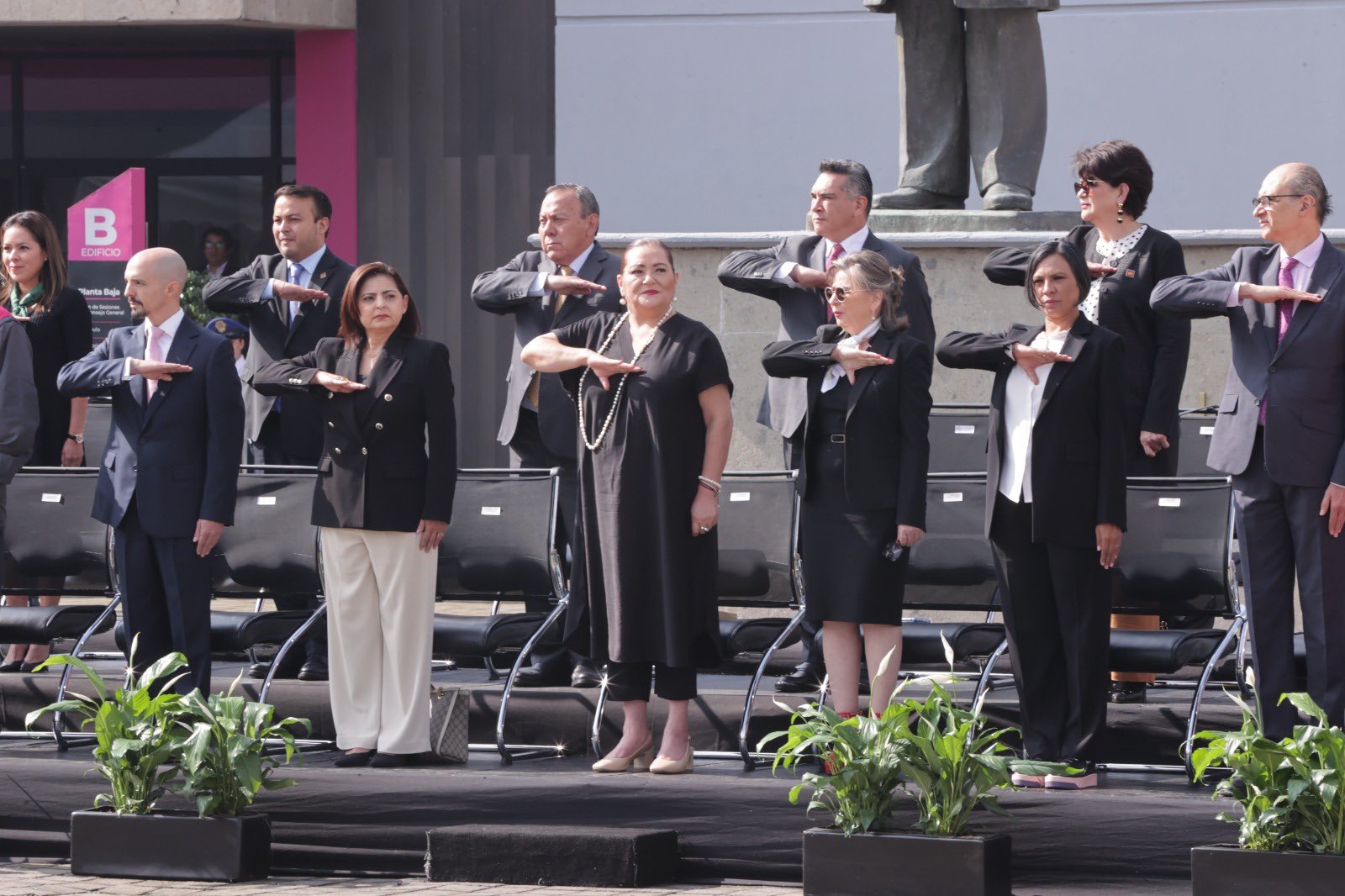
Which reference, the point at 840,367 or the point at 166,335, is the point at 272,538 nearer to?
the point at 166,335

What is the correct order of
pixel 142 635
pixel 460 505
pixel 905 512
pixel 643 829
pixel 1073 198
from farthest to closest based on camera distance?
pixel 1073 198 < pixel 460 505 < pixel 142 635 < pixel 905 512 < pixel 643 829

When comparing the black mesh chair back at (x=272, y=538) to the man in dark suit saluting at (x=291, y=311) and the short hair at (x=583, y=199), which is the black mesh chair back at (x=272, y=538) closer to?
the man in dark suit saluting at (x=291, y=311)

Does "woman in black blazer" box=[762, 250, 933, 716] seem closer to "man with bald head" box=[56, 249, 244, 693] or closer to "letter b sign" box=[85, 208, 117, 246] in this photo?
"man with bald head" box=[56, 249, 244, 693]

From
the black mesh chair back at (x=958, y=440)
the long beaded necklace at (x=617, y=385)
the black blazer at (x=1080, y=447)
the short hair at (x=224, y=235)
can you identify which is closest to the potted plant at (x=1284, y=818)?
the black blazer at (x=1080, y=447)

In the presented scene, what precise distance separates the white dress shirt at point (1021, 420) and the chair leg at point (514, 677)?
146cm

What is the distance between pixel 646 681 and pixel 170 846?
1469 mm

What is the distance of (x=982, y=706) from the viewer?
6547 mm

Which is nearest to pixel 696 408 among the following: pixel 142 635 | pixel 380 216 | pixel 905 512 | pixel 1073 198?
pixel 905 512

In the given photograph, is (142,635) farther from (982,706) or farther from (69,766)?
(982,706)

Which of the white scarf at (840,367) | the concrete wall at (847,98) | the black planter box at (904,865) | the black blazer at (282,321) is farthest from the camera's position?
the concrete wall at (847,98)

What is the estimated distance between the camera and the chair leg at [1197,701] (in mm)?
6031

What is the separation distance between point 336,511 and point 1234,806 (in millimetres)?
2837

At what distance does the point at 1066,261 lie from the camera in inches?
242

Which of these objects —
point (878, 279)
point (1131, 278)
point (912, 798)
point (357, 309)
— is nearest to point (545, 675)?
point (357, 309)
